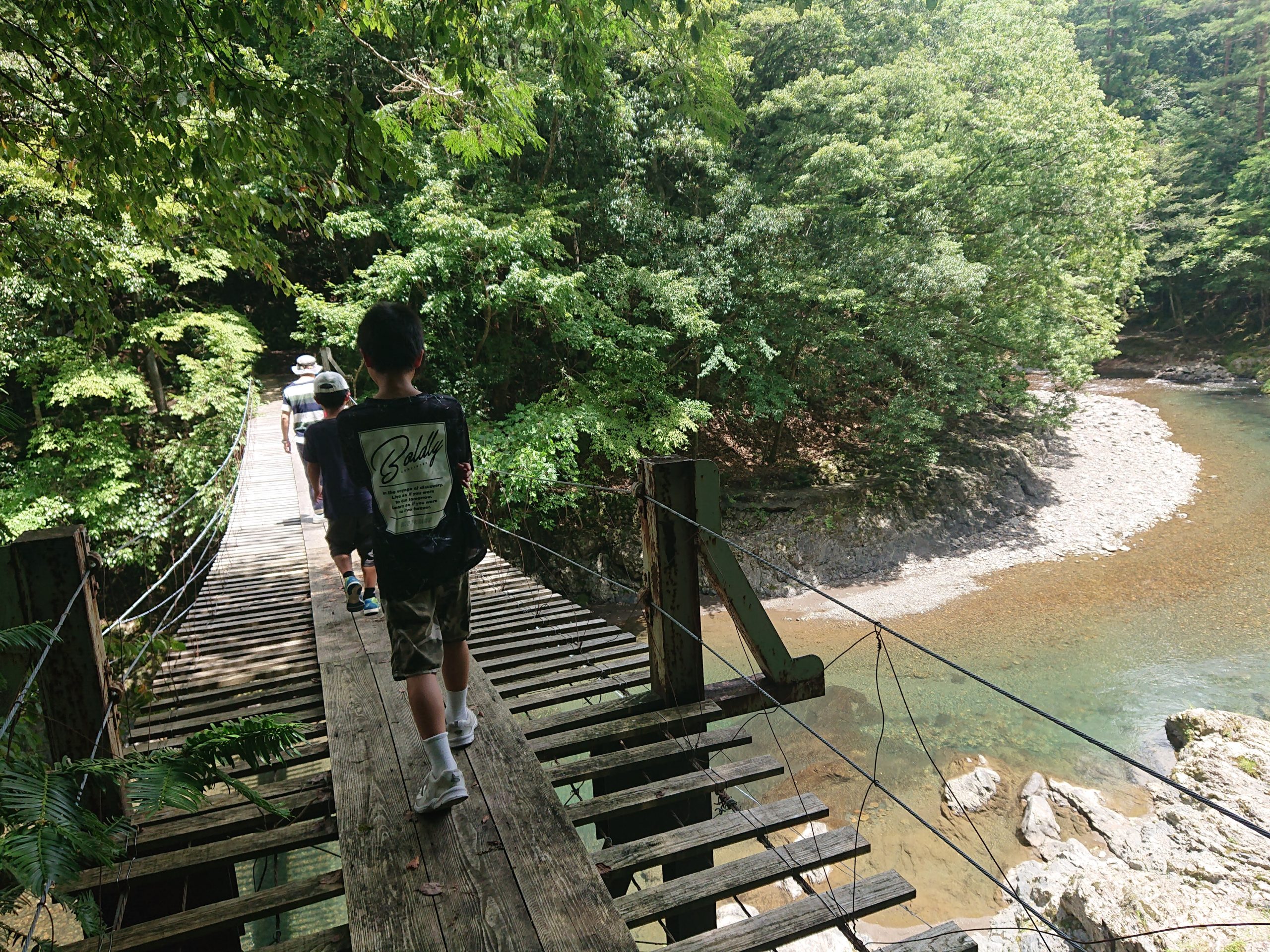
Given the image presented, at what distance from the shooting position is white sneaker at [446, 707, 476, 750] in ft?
7.80

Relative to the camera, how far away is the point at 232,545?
6137 mm

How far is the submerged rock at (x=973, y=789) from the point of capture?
6648 mm

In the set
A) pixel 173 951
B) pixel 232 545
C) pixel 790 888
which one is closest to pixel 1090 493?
pixel 790 888

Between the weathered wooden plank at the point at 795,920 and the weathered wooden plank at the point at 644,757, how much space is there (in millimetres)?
670

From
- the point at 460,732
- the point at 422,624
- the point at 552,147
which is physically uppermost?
the point at 552,147

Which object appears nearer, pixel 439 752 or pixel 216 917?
pixel 216 917

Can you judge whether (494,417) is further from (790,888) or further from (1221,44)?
(1221,44)

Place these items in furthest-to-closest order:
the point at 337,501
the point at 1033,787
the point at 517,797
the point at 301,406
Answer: the point at 1033,787 < the point at 301,406 < the point at 337,501 < the point at 517,797

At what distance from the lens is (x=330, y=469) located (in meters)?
3.60

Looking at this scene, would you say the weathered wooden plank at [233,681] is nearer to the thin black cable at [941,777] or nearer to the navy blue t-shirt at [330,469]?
the navy blue t-shirt at [330,469]

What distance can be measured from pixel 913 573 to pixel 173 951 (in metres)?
11.9

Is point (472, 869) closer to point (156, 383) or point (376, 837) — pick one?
point (376, 837)

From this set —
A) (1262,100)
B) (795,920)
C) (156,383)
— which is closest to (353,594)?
(795,920)

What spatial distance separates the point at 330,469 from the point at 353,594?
0.76m
